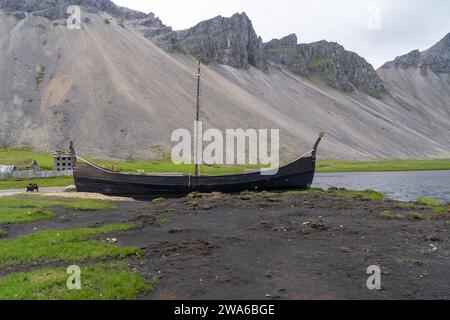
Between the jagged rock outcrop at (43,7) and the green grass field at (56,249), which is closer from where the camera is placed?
the green grass field at (56,249)

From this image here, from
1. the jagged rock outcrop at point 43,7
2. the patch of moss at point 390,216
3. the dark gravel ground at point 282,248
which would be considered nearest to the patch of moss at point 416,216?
the dark gravel ground at point 282,248

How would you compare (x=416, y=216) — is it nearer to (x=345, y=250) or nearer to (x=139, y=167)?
(x=345, y=250)

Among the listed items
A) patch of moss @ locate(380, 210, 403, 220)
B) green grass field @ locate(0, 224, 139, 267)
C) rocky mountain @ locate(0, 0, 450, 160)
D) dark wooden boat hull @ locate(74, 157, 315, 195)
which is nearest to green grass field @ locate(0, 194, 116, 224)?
green grass field @ locate(0, 224, 139, 267)

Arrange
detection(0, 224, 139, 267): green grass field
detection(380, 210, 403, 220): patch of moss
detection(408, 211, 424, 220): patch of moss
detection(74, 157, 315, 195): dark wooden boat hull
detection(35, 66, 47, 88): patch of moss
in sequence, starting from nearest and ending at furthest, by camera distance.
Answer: detection(0, 224, 139, 267): green grass field, detection(380, 210, 403, 220): patch of moss, detection(408, 211, 424, 220): patch of moss, detection(74, 157, 315, 195): dark wooden boat hull, detection(35, 66, 47, 88): patch of moss

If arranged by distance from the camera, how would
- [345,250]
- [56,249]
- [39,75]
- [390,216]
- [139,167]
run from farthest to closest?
[39,75] < [139,167] < [390,216] < [345,250] < [56,249]

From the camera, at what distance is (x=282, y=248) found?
21672 mm

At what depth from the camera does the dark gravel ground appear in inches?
596

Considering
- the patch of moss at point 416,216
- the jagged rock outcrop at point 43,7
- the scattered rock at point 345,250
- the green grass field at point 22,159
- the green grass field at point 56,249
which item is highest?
the jagged rock outcrop at point 43,7

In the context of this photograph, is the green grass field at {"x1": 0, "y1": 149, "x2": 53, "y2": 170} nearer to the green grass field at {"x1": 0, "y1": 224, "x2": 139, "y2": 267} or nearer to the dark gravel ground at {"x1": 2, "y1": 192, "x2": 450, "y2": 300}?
the dark gravel ground at {"x1": 2, "y1": 192, "x2": 450, "y2": 300}

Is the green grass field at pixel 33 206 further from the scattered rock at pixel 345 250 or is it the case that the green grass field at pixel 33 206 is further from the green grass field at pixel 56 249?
the scattered rock at pixel 345 250

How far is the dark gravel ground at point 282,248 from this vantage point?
1515 cm

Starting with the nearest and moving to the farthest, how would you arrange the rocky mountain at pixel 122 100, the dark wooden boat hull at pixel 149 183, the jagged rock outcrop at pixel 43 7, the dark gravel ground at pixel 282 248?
the dark gravel ground at pixel 282 248, the dark wooden boat hull at pixel 149 183, the rocky mountain at pixel 122 100, the jagged rock outcrop at pixel 43 7

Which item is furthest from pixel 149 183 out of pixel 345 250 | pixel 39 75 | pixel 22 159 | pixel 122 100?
pixel 39 75
